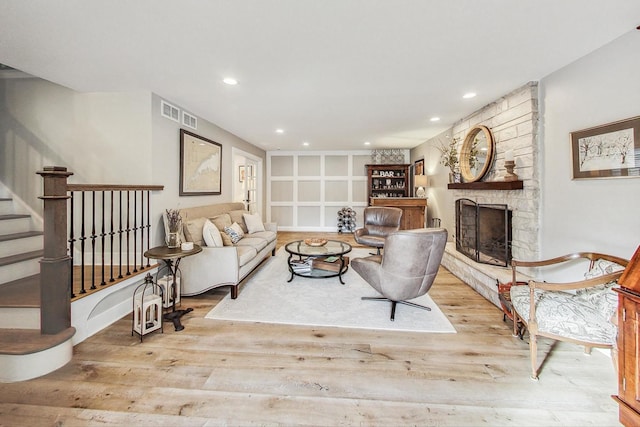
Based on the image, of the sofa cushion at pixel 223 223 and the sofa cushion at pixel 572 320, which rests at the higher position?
the sofa cushion at pixel 223 223

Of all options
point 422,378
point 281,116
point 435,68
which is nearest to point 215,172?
point 281,116

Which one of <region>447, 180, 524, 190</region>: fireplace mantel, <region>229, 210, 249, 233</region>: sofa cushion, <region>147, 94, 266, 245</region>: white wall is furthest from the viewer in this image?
<region>229, 210, 249, 233</region>: sofa cushion

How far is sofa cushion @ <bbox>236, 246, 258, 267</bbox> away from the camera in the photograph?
10.5 ft

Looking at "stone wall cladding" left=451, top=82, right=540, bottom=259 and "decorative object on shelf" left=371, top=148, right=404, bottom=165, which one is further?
"decorative object on shelf" left=371, top=148, right=404, bottom=165

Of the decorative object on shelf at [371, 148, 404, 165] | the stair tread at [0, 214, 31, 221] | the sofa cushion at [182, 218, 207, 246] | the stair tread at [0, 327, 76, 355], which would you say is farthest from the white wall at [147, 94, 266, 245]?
the decorative object on shelf at [371, 148, 404, 165]

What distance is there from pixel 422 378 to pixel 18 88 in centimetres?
539

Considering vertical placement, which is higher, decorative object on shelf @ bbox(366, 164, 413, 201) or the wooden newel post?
decorative object on shelf @ bbox(366, 164, 413, 201)

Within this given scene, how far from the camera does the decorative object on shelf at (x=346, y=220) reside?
7.64 meters

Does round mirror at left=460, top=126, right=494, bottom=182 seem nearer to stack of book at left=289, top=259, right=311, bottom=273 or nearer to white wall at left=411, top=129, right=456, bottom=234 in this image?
white wall at left=411, top=129, right=456, bottom=234

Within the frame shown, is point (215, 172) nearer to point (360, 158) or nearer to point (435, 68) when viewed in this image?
point (435, 68)

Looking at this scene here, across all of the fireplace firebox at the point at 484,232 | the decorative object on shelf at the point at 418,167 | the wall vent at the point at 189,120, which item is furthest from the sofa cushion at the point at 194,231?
the decorative object on shelf at the point at 418,167

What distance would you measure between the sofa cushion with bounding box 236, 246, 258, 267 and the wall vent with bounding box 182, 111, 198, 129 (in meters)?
1.99

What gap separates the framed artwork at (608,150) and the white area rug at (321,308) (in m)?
1.82

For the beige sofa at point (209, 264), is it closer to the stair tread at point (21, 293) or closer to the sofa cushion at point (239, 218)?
the sofa cushion at point (239, 218)
